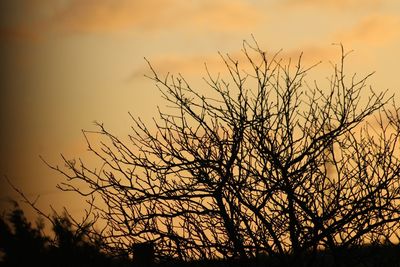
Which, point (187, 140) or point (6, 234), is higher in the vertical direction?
point (6, 234)

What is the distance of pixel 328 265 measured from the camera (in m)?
9.96

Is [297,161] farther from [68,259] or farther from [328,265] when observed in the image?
[68,259]

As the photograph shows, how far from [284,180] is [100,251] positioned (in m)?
2.62

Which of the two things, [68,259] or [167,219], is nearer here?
[167,219]

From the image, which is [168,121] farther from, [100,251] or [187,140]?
[100,251]

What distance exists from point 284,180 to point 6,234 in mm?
24262

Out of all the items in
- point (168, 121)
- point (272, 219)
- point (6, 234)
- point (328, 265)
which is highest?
point (6, 234)

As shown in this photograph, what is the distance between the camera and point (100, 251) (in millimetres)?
9891

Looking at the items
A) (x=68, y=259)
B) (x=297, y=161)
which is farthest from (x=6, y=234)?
(x=297, y=161)

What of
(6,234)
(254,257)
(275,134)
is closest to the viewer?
(254,257)

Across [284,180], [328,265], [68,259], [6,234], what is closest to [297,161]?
[284,180]

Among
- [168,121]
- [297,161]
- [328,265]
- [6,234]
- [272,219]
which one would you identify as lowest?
[328,265]

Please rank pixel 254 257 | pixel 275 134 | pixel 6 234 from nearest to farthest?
1. pixel 254 257
2. pixel 275 134
3. pixel 6 234

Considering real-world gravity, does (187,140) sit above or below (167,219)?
above
